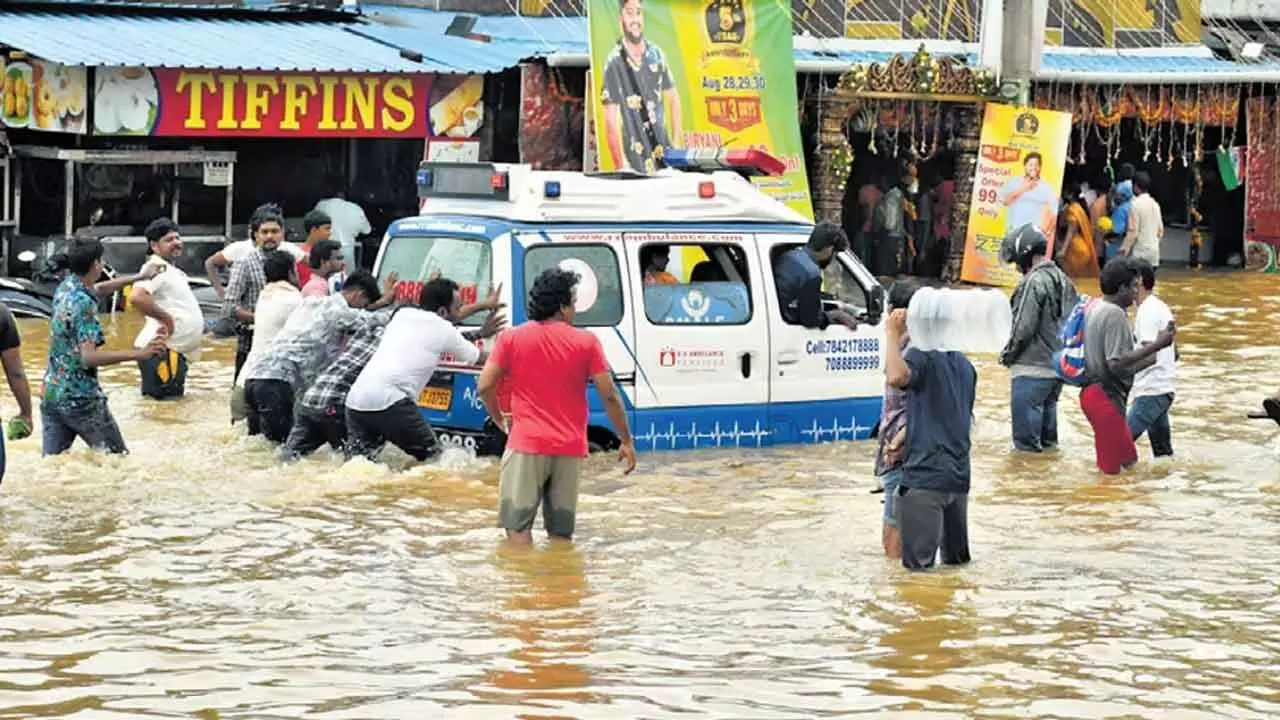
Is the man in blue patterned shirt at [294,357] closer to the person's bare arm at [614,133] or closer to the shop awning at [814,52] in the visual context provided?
the person's bare arm at [614,133]

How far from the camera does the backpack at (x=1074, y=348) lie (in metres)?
13.7

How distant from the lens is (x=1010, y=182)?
1079 inches

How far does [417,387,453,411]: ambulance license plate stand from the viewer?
13.3 meters

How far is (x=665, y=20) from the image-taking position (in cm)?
2405

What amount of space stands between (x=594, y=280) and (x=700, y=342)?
0.83 m

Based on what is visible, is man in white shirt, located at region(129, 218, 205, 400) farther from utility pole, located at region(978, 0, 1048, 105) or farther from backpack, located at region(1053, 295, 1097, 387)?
utility pole, located at region(978, 0, 1048, 105)

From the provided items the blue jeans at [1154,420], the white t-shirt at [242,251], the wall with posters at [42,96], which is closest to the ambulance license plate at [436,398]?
the white t-shirt at [242,251]

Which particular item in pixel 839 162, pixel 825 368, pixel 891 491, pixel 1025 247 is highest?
pixel 839 162

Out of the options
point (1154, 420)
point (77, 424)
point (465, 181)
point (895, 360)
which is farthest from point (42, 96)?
point (895, 360)

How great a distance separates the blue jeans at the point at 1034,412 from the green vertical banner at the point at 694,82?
874cm

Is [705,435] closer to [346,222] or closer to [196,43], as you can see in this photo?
[346,222]

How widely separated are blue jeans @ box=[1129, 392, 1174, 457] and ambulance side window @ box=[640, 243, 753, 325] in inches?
101

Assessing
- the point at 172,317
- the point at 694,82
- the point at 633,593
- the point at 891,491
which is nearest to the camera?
the point at 633,593

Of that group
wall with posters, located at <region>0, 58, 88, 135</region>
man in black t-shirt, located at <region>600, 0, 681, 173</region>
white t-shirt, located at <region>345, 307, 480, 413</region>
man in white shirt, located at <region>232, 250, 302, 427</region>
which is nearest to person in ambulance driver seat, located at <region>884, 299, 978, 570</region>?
white t-shirt, located at <region>345, 307, 480, 413</region>
